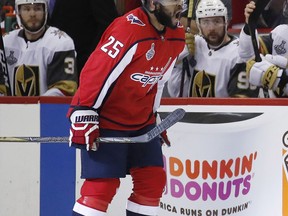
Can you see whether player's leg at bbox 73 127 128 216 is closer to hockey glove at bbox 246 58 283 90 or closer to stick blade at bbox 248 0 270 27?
hockey glove at bbox 246 58 283 90

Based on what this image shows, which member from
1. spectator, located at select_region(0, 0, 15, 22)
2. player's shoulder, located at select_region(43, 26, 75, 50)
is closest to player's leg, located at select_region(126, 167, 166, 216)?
player's shoulder, located at select_region(43, 26, 75, 50)

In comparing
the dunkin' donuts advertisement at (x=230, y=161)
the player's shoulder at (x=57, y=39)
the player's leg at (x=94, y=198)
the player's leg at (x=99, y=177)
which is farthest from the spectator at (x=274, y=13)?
the player's leg at (x=94, y=198)

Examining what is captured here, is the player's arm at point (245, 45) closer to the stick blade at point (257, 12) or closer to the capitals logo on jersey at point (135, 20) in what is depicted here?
the stick blade at point (257, 12)

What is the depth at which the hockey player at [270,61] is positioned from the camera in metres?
4.98

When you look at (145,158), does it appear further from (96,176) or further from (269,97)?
(269,97)

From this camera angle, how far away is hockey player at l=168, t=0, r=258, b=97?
507cm

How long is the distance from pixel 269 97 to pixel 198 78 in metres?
0.40

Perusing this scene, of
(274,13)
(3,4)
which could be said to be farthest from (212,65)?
(3,4)

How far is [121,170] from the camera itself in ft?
13.7

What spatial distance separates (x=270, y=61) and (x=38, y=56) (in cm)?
125

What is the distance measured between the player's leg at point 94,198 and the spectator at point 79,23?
57.3 inches

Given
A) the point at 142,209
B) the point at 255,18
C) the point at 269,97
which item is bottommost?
the point at 142,209

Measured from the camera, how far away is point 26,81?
523 centimetres

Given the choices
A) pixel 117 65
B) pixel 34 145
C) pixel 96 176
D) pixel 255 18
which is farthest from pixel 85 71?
pixel 255 18
